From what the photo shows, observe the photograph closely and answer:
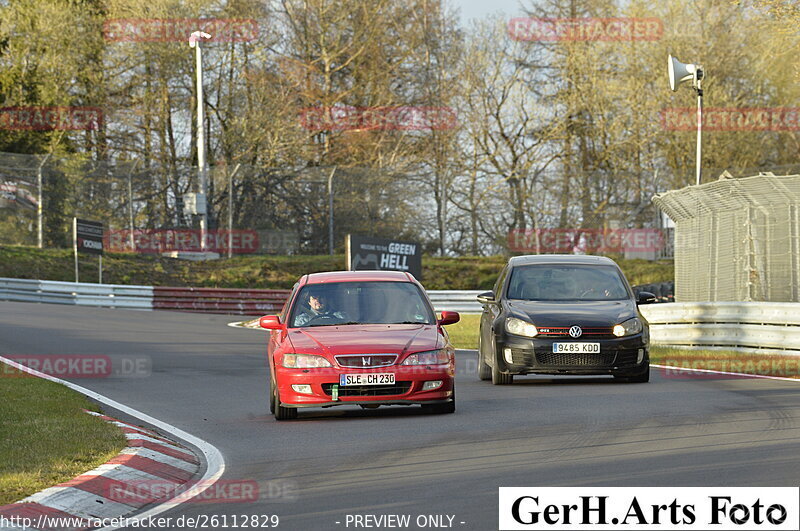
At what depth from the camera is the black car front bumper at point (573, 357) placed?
51.6 feet

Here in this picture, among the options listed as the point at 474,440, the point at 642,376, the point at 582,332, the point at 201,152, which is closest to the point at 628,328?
the point at 582,332

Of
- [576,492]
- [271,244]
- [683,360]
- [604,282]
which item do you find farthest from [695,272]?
[271,244]

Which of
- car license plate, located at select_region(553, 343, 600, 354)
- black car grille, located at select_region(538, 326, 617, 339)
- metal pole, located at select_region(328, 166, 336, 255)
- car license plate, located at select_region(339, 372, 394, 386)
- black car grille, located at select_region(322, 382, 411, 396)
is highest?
metal pole, located at select_region(328, 166, 336, 255)

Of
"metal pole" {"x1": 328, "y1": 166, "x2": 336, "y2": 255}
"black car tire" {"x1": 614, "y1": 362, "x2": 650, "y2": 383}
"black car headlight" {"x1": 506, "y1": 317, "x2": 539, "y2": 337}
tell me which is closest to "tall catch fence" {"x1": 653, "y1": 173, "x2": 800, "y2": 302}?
"black car tire" {"x1": 614, "y1": 362, "x2": 650, "y2": 383}

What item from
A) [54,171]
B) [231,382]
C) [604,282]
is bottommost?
[231,382]

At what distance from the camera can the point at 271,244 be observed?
138ft

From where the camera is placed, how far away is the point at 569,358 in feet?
51.6

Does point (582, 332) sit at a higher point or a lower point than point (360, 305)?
lower

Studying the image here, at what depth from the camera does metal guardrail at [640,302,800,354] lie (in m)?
19.9

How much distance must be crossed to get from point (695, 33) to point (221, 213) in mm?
20285

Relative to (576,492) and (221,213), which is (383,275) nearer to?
(576,492)

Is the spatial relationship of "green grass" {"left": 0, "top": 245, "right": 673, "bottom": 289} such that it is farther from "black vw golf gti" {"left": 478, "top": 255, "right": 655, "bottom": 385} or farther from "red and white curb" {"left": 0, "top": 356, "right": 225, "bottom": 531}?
"red and white curb" {"left": 0, "top": 356, "right": 225, "bottom": 531}

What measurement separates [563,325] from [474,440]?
16.8ft

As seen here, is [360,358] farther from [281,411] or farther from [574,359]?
[574,359]
